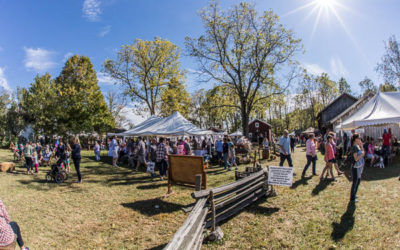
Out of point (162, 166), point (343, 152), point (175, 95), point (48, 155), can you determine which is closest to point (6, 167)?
point (48, 155)

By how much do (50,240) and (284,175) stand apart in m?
5.76

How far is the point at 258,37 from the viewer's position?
2027 centimetres

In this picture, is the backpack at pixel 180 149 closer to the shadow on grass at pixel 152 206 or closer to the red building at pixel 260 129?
the shadow on grass at pixel 152 206

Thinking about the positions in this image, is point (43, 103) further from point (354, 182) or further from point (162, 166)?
point (354, 182)

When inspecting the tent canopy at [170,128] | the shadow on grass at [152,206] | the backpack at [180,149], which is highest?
the tent canopy at [170,128]

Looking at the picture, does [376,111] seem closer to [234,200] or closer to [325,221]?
[325,221]

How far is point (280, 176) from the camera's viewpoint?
6.48 metres

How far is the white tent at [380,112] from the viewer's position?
10.5 meters

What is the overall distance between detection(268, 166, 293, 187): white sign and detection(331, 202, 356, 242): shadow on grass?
4.69 ft

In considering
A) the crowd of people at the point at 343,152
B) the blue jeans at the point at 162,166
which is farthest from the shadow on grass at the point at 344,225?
the blue jeans at the point at 162,166

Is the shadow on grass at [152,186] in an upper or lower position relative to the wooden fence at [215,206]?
lower

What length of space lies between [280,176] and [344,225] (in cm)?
196

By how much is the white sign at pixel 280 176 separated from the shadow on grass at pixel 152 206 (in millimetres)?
2715

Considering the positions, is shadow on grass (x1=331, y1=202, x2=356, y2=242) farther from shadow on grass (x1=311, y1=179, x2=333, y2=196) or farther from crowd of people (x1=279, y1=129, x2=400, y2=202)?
shadow on grass (x1=311, y1=179, x2=333, y2=196)
